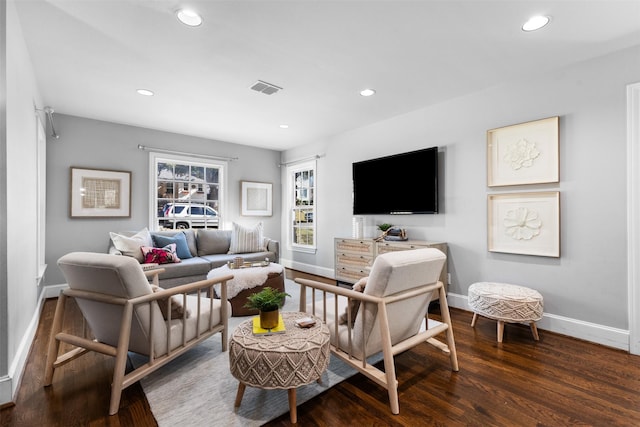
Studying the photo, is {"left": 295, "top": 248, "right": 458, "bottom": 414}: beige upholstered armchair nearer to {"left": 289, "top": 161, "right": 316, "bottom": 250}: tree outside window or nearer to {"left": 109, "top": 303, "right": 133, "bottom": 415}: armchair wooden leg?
{"left": 109, "top": 303, "right": 133, "bottom": 415}: armchair wooden leg

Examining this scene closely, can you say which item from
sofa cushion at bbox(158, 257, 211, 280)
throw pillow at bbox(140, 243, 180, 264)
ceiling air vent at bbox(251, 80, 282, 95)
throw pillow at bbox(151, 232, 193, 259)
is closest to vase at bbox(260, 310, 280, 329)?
ceiling air vent at bbox(251, 80, 282, 95)

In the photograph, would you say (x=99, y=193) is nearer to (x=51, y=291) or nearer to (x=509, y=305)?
(x=51, y=291)

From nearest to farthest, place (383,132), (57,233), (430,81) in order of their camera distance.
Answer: (430,81)
(57,233)
(383,132)

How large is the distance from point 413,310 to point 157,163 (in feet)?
15.1

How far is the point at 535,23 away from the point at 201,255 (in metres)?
4.74

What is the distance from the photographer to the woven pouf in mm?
2527

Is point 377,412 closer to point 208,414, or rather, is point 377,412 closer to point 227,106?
point 208,414

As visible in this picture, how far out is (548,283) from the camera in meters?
2.84

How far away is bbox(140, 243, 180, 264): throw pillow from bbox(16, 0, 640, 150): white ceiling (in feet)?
6.03

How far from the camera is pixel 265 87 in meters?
3.18

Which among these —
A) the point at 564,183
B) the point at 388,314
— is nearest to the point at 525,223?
the point at 564,183

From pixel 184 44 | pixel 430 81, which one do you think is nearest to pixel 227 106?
pixel 184 44

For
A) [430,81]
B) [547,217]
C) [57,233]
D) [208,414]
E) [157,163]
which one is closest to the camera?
[208,414]

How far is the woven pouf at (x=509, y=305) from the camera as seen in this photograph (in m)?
2.53
